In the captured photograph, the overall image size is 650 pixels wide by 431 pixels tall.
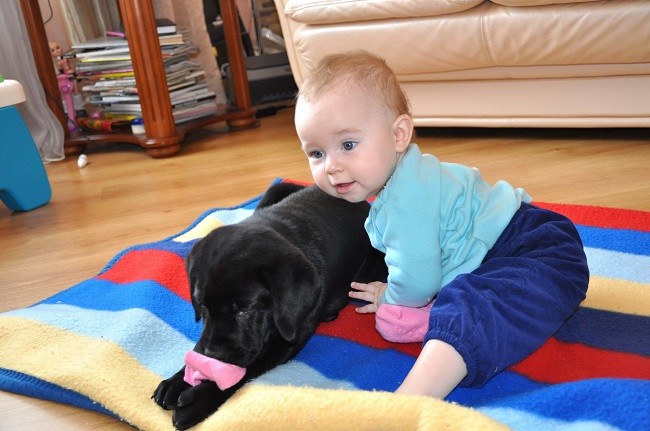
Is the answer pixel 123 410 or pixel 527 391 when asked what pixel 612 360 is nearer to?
pixel 527 391

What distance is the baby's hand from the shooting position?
1347 millimetres

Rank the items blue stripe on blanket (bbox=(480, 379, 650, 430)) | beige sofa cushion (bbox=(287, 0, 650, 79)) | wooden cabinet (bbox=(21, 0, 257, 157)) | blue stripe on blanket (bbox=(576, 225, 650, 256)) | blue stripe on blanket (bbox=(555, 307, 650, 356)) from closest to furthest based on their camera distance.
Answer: blue stripe on blanket (bbox=(480, 379, 650, 430))
blue stripe on blanket (bbox=(555, 307, 650, 356))
blue stripe on blanket (bbox=(576, 225, 650, 256))
beige sofa cushion (bbox=(287, 0, 650, 79))
wooden cabinet (bbox=(21, 0, 257, 157))

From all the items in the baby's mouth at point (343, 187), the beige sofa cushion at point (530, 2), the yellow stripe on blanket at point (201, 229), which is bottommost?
the yellow stripe on blanket at point (201, 229)

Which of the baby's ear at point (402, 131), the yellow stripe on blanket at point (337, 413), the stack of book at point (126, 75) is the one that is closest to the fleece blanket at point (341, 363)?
the yellow stripe on blanket at point (337, 413)

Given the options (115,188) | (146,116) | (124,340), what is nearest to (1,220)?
(115,188)

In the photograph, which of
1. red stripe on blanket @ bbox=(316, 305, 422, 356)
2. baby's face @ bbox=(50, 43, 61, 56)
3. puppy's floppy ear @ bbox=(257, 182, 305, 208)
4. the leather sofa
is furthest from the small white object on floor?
red stripe on blanket @ bbox=(316, 305, 422, 356)

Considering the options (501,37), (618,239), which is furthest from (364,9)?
(618,239)

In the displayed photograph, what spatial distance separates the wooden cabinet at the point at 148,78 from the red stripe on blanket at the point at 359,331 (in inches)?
70.0

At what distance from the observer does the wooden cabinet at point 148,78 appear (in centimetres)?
281

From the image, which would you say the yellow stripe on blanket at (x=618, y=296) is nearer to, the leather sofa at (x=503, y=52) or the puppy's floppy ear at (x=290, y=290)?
the puppy's floppy ear at (x=290, y=290)

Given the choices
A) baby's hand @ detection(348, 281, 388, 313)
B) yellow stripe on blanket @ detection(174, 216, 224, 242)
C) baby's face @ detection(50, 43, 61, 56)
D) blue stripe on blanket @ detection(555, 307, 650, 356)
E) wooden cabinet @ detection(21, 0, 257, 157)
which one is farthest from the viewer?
baby's face @ detection(50, 43, 61, 56)

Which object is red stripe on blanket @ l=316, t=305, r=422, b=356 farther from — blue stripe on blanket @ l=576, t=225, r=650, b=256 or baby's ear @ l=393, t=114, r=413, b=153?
blue stripe on blanket @ l=576, t=225, r=650, b=256

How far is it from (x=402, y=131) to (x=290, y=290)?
34 centimetres

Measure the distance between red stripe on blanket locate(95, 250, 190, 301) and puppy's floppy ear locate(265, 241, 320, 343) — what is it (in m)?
0.44
